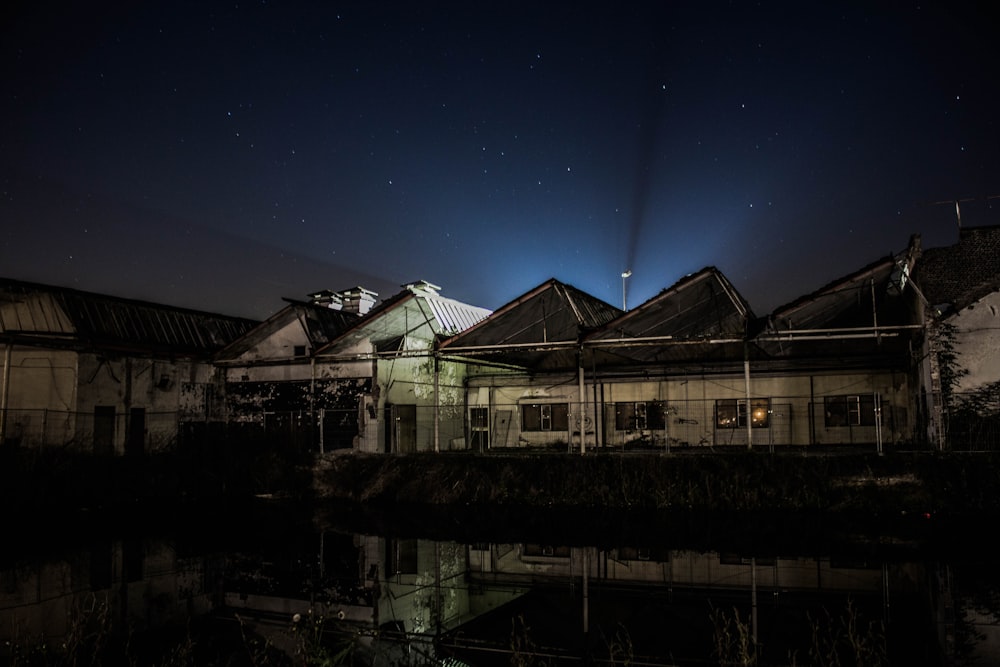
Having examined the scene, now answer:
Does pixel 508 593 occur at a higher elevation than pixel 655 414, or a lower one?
lower

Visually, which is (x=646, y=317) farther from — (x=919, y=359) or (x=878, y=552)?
(x=878, y=552)

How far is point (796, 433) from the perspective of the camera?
962 inches

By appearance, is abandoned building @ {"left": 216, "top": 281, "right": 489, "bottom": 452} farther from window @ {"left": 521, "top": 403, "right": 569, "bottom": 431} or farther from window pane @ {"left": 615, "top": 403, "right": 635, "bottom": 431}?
window pane @ {"left": 615, "top": 403, "right": 635, "bottom": 431}

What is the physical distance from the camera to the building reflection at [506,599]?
770 cm

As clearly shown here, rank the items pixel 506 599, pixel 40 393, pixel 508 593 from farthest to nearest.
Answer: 1. pixel 40 393
2. pixel 508 593
3. pixel 506 599

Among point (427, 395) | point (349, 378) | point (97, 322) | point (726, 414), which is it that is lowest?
point (726, 414)

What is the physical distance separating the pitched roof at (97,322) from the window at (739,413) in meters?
18.9

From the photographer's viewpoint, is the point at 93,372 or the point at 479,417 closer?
the point at 93,372

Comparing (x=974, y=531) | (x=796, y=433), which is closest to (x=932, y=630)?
(x=974, y=531)

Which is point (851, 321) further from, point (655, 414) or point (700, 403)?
point (655, 414)

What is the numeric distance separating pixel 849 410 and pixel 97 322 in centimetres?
2520

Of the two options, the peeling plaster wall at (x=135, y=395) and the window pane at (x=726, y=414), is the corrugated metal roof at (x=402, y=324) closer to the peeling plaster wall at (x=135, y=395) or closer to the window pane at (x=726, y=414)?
Result: the peeling plaster wall at (x=135, y=395)

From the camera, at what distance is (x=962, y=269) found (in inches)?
736

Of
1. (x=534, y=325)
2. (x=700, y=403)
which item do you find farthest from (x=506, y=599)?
(x=700, y=403)
